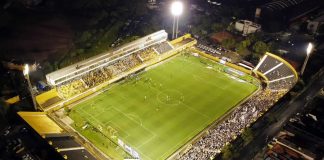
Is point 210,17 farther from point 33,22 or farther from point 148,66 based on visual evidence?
point 33,22

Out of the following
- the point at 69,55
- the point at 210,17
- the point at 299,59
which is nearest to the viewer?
the point at 69,55

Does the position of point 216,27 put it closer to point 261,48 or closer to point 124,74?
point 261,48

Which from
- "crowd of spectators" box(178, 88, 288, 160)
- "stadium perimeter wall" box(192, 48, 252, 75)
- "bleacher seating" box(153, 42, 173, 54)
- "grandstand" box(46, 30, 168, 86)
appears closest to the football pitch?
"stadium perimeter wall" box(192, 48, 252, 75)

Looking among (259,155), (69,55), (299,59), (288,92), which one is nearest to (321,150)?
(259,155)

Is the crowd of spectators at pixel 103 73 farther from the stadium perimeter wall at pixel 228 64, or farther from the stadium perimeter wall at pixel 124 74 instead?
the stadium perimeter wall at pixel 228 64

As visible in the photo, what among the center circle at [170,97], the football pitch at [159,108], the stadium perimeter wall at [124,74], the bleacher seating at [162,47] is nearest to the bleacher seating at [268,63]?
the football pitch at [159,108]

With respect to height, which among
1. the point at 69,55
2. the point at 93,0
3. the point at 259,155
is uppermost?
the point at 93,0

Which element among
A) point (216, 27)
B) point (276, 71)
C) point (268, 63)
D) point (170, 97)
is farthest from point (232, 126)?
point (216, 27)
